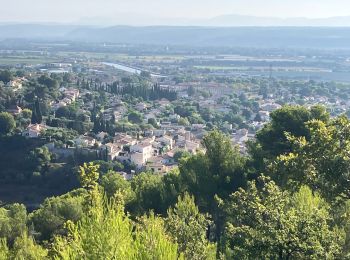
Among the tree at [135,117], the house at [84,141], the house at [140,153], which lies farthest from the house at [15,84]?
the house at [140,153]

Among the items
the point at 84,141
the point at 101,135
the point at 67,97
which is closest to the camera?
the point at 84,141

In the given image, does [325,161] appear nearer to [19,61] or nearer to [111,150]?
[111,150]

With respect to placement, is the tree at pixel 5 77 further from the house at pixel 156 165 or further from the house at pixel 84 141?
the house at pixel 156 165

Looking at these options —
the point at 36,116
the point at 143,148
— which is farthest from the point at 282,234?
the point at 36,116

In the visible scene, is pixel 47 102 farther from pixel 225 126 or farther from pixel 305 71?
pixel 305 71

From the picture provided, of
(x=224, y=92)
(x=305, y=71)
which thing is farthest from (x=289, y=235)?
(x=305, y=71)

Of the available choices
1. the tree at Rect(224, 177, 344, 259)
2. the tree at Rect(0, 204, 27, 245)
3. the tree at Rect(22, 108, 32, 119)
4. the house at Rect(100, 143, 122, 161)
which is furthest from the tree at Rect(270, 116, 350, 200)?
the tree at Rect(22, 108, 32, 119)

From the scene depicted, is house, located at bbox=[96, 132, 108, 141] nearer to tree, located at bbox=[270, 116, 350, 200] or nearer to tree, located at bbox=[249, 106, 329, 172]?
tree, located at bbox=[249, 106, 329, 172]

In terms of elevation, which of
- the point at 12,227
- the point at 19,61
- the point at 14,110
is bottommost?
the point at 19,61
